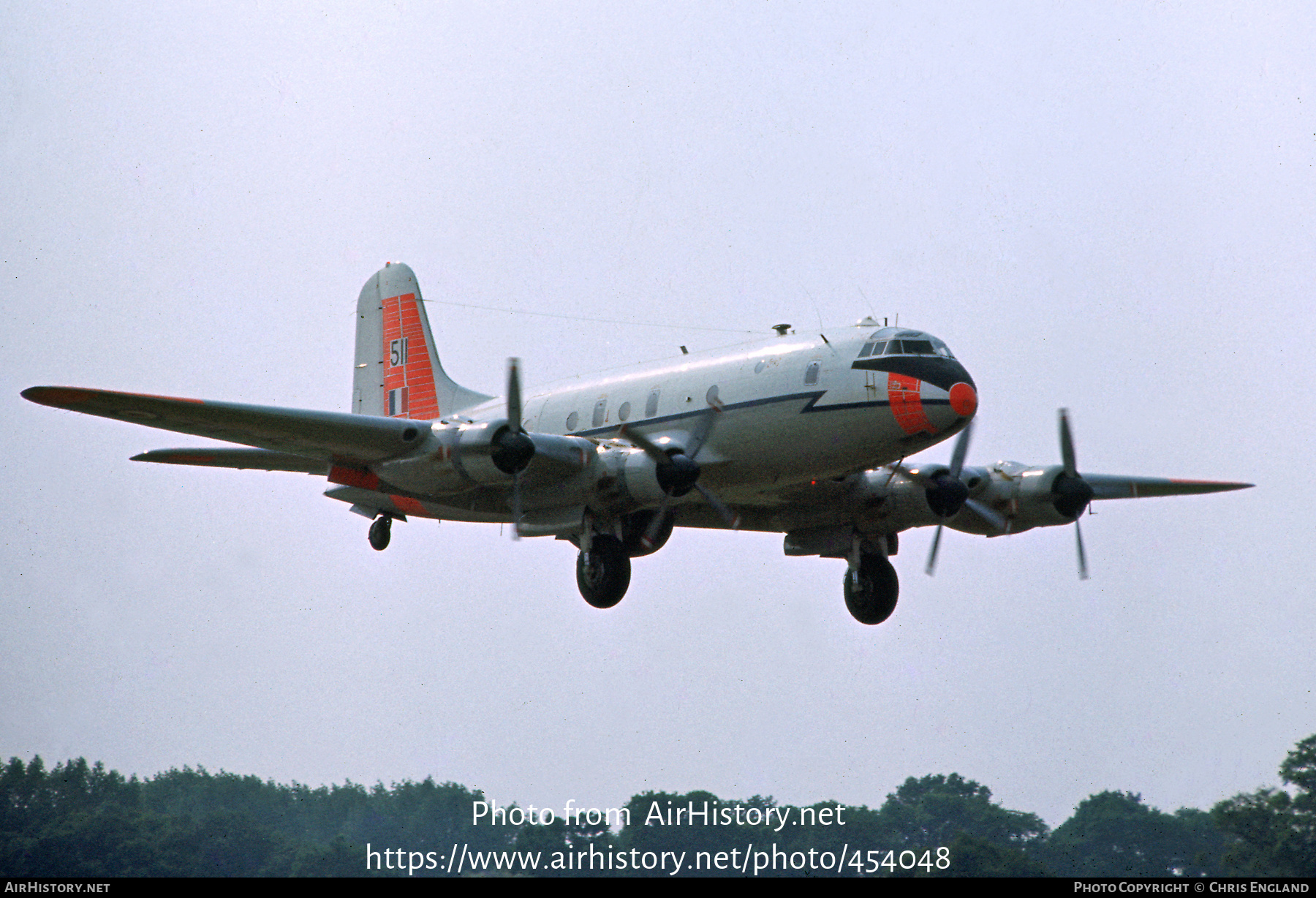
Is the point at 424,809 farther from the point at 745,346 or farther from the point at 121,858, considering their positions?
the point at 745,346

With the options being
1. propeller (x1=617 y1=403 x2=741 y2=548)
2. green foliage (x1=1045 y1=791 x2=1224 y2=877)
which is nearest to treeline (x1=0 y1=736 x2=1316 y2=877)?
green foliage (x1=1045 y1=791 x2=1224 y2=877)

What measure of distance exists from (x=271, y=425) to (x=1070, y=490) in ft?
47.3

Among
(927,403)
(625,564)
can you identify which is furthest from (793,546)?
(927,403)

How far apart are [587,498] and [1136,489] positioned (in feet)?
37.5

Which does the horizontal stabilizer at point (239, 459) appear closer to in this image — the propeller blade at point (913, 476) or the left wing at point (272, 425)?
the left wing at point (272, 425)

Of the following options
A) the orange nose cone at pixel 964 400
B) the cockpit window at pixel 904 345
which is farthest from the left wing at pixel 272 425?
the orange nose cone at pixel 964 400

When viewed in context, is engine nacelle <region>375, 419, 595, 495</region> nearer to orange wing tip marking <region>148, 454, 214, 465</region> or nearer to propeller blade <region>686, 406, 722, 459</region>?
propeller blade <region>686, 406, 722, 459</region>

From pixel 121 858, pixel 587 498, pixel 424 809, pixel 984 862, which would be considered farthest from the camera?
pixel 424 809

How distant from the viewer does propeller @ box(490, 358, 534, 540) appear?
896 inches

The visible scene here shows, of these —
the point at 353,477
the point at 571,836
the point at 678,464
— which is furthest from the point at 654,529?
the point at 571,836

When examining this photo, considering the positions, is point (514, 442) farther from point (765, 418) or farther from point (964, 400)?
point (964, 400)

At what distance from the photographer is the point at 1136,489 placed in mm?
28328

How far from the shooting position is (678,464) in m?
23.6

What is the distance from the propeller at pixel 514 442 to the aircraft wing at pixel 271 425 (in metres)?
1.40
